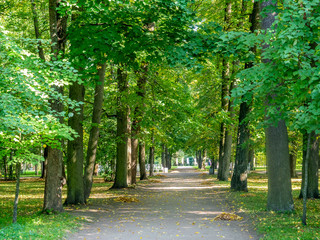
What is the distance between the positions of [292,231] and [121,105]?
1182 cm

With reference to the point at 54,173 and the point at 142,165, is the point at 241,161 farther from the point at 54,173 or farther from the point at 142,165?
the point at 142,165

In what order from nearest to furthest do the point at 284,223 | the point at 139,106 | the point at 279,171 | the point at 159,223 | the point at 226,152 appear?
the point at 284,223, the point at 159,223, the point at 279,171, the point at 139,106, the point at 226,152

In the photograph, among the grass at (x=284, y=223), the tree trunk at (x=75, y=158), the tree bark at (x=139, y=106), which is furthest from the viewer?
the tree bark at (x=139, y=106)

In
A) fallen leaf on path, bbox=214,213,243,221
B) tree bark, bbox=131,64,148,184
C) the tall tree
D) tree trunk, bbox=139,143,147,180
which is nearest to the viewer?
fallen leaf on path, bbox=214,213,243,221

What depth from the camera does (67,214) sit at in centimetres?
1117

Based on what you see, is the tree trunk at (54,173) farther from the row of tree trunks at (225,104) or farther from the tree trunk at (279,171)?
the row of tree trunks at (225,104)

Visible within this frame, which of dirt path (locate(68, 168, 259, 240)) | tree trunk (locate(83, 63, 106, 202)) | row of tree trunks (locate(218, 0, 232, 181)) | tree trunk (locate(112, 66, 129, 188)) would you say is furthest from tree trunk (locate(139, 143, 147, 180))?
dirt path (locate(68, 168, 259, 240))

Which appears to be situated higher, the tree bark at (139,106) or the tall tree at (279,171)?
the tree bark at (139,106)

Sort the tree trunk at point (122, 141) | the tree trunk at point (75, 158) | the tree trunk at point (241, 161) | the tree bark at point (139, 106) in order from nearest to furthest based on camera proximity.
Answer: the tree trunk at point (75, 158) < the tree bark at point (139, 106) < the tree trunk at point (241, 161) < the tree trunk at point (122, 141)

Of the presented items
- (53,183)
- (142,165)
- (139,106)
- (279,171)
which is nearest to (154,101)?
(139,106)

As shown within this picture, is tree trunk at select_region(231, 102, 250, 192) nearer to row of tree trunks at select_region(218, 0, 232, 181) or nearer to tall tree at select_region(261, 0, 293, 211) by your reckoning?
row of tree trunks at select_region(218, 0, 232, 181)

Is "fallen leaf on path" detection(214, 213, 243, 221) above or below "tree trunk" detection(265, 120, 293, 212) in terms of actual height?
below

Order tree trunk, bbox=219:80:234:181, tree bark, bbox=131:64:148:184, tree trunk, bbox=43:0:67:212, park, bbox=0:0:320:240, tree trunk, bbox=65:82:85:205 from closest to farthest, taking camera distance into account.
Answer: park, bbox=0:0:320:240, tree trunk, bbox=43:0:67:212, tree trunk, bbox=65:82:85:205, tree bark, bbox=131:64:148:184, tree trunk, bbox=219:80:234:181

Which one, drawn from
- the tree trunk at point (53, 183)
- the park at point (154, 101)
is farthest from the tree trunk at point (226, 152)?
the tree trunk at point (53, 183)
